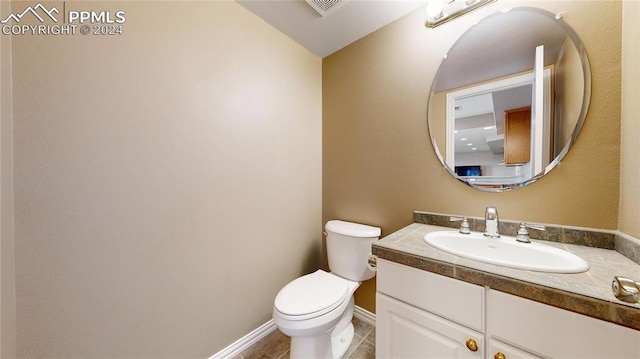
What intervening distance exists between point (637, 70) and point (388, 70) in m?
1.01

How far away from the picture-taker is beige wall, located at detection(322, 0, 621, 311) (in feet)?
2.75

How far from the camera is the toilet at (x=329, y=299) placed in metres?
1.01

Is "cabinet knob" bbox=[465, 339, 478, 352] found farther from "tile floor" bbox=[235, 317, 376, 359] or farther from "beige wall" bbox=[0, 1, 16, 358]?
"beige wall" bbox=[0, 1, 16, 358]

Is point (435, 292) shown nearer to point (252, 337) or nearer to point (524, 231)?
point (524, 231)

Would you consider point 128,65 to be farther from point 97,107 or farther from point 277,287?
point 277,287

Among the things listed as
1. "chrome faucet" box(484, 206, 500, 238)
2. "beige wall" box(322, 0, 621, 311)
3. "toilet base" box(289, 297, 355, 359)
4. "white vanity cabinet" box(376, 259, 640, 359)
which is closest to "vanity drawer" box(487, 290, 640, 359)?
"white vanity cabinet" box(376, 259, 640, 359)

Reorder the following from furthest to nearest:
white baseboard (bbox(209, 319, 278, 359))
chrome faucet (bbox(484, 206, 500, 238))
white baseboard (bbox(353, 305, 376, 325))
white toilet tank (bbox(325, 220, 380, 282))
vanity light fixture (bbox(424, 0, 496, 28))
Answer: white baseboard (bbox(353, 305, 376, 325)) → white toilet tank (bbox(325, 220, 380, 282)) → white baseboard (bbox(209, 319, 278, 359)) → vanity light fixture (bbox(424, 0, 496, 28)) → chrome faucet (bbox(484, 206, 500, 238))

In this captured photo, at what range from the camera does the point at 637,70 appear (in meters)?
0.72

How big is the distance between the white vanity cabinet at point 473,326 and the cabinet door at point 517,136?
0.72 m

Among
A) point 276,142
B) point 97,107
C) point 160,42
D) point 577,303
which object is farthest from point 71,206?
point 577,303

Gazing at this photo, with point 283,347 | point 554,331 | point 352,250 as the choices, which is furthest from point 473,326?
point 283,347

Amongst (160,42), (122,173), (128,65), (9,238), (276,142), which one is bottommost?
(9,238)

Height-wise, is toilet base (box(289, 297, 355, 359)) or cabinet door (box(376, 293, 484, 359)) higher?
cabinet door (box(376, 293, 484, 359))

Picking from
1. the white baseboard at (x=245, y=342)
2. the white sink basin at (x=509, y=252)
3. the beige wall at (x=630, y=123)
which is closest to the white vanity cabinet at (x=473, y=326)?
the white sink basin at (x=509, y=252)
